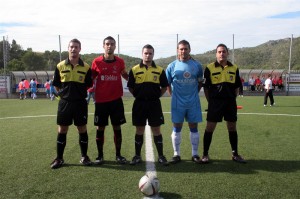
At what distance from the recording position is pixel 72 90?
486 centimetres

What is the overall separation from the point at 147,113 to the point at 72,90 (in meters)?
1.26

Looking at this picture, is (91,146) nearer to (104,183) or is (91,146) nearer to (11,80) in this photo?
(104,183)

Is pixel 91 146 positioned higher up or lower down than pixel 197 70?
lower down

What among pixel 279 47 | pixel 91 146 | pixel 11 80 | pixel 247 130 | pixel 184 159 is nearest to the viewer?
pixel 184 159

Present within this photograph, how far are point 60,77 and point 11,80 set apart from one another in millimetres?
22285

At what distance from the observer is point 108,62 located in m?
5.04

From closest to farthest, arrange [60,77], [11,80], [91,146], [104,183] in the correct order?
[104,183] → [60,77] → [91,146] → [11,80]

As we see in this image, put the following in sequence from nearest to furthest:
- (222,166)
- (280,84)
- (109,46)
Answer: (222,166) < (109,46) < (280,84)

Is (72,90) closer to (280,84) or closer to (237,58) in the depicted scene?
(280,84)

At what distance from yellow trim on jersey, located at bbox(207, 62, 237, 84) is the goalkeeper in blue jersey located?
0.22m

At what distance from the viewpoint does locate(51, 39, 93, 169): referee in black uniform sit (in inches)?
192

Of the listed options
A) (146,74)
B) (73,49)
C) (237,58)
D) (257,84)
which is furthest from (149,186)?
(237,58)

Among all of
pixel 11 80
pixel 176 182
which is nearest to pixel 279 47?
pixel 11 80

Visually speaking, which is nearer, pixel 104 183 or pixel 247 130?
pixel 104 183
